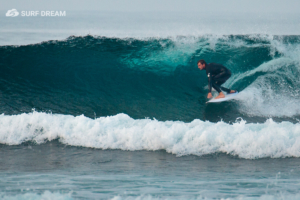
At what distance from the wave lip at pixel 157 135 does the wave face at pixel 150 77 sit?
1.21 meters

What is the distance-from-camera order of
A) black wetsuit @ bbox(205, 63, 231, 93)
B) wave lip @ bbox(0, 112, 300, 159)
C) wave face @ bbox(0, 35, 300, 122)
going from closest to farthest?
wave lip @ bbox(0, 112, 300, 159)
black wetsuit @ bbox(205, 63, 231, 93)
wave face @ bbox(0, 35, 300, 122)

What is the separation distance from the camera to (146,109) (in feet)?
24.5

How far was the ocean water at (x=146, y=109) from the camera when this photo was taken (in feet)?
12.0

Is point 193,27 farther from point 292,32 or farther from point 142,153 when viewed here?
point 142,153

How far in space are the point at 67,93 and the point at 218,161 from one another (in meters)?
5.11

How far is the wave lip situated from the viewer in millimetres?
4878

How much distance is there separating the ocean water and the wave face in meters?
0.04

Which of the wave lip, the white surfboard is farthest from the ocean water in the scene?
the white surfboard

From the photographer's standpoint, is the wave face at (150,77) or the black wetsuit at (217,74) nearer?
the black wetsuit at (217,74)

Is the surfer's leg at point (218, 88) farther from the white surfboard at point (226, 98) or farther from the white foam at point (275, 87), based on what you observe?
the white foam at point (275, 87)

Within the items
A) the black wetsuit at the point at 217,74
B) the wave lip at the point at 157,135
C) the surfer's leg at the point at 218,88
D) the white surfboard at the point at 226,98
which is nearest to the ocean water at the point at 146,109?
the wave lip at the point at 157,135

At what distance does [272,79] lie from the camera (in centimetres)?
866

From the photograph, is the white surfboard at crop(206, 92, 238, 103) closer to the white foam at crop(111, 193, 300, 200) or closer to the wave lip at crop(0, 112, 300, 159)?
the wave lip at crop(0, 112, 300, 159)

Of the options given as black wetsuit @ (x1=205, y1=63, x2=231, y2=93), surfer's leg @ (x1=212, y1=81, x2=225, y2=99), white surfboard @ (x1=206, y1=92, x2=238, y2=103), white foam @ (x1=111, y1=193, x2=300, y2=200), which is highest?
black wetsuit @ (x1=205, y1=63, x2=231, y2=93)
